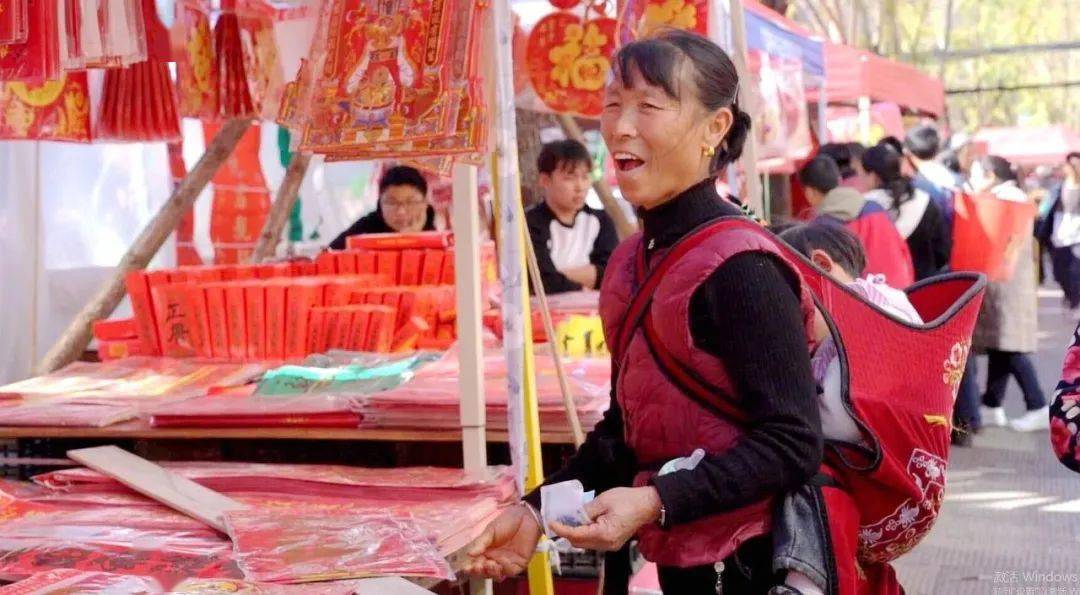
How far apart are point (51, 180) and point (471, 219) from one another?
13.5 feet

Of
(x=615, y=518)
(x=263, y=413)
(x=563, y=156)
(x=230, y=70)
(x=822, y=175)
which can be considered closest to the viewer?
(x=615, y=518)

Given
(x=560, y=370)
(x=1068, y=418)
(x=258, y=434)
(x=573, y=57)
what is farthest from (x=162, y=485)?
(x=573, y=57)

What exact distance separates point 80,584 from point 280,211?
5148 millimetres

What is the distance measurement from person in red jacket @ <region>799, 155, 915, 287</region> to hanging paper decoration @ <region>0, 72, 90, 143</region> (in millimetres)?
3527

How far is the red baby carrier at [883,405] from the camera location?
204 centimetres

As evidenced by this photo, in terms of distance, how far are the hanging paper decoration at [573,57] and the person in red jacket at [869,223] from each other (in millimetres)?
1352

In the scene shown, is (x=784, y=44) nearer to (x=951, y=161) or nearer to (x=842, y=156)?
(x=842, y=156)

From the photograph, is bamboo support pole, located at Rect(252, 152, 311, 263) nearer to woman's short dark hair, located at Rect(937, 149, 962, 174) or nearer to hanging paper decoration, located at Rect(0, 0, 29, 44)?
hanging paper decoration, located at Rect(0, 0, 29, 44)

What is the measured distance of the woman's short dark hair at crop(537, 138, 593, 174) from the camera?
20.3ft

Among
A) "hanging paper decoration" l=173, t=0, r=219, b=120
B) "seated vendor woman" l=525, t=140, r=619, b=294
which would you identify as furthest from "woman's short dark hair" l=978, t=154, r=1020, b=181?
"hanging paper decoration" l=173, t=0, r=219, b=120

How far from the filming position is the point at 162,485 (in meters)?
3.22

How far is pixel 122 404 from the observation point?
13.2 feet

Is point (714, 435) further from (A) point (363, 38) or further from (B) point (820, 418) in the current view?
(A) point (363, 38)

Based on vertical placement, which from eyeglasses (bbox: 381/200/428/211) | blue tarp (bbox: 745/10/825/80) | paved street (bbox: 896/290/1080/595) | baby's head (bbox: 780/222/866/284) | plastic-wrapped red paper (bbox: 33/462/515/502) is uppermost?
blue tarp (bbox: 745/10/825/80)
